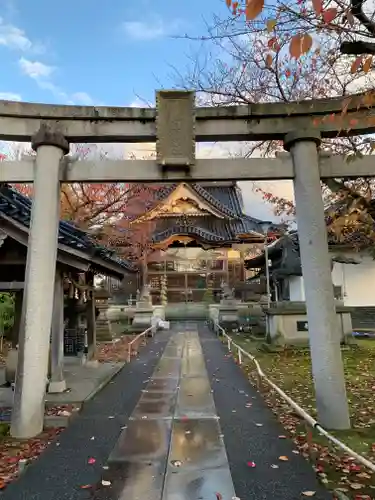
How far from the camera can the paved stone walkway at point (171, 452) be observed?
14.2 ft

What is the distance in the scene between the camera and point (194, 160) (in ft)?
23.3

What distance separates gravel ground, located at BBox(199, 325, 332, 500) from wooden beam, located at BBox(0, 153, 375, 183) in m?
4.20

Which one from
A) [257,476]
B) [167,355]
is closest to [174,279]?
[167,355]

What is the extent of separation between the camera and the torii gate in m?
6.48

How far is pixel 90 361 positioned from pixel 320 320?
26.8 ft

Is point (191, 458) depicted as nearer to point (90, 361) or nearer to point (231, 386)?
point (231, 386)

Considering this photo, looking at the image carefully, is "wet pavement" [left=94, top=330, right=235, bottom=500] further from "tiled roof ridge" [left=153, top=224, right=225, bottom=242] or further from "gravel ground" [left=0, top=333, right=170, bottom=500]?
"tiled roof ridge" [left=153, top=224, right=225, bottom=242]

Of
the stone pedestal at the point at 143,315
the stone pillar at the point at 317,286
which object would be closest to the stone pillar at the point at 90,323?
the stone pillar at the point at 317,286

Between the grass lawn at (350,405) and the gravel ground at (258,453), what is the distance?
187mm

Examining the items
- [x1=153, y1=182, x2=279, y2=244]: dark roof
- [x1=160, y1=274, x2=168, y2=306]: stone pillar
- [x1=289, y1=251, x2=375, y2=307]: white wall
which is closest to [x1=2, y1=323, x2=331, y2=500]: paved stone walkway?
[x1=289, y1=251, x2=375, y2=307]: white wall

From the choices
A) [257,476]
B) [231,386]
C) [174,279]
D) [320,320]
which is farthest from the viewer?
[174,279]

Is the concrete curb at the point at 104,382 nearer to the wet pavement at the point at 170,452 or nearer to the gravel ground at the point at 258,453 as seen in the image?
the wet pavement at the point at 170,452

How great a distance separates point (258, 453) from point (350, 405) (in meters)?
3.32

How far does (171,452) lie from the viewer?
5422mm
